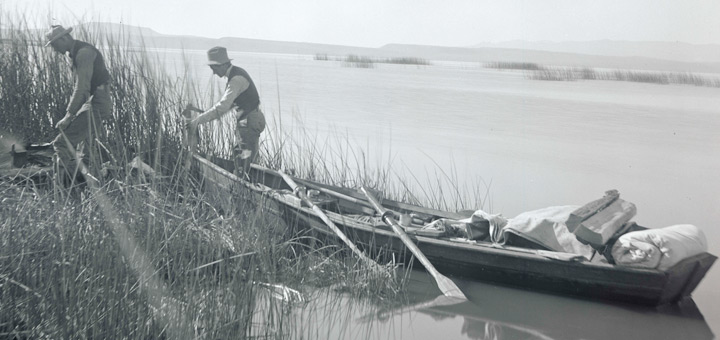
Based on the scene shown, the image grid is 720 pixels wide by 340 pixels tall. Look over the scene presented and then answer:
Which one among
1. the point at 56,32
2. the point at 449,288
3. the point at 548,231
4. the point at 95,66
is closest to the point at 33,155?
the point at 95,66

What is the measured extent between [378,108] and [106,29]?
8.78 metres

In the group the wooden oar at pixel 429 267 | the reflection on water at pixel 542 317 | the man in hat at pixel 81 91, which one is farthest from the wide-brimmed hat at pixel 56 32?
the reflection on water at pixel 542 317

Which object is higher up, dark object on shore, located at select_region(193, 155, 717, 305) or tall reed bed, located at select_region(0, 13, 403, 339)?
tall reed bed, located at select_region(0, 13, 403, 339)

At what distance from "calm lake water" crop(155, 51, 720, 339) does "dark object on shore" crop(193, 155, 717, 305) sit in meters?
0.11

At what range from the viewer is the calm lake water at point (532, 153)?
509cm

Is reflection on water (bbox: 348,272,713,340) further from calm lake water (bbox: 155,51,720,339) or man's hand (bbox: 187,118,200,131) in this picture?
man's hand (bbox: 187,118,200,131)

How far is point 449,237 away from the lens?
223 inches

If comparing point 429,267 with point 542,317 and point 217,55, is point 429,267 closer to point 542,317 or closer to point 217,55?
point 542,317

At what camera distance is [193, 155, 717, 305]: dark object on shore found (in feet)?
16.4

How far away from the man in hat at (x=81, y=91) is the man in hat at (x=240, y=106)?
77 cm

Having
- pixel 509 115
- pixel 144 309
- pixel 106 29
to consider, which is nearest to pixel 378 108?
pixel 509 115

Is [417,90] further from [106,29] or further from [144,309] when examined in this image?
[144,309]

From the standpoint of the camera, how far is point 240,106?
7145mm

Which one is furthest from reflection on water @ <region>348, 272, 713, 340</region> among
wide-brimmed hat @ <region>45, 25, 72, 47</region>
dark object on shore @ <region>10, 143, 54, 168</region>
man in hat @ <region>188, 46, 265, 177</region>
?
wide-brimmed hat @ <region>45, 25, 72, 47</region>
